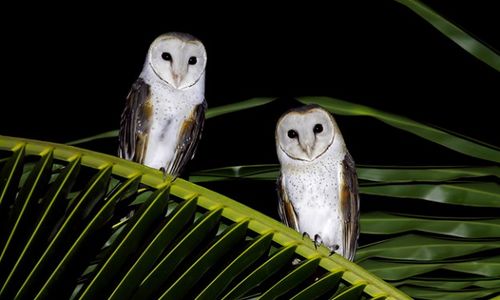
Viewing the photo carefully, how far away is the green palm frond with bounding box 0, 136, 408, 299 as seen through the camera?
1.18m

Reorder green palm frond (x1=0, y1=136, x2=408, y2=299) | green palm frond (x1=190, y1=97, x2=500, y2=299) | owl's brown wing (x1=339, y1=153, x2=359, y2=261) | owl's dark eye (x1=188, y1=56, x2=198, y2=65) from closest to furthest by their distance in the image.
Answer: green palm frond (x1=0, y1=136, x2=408, y2=299) → green palm frond (x1=190, y1=97, x2=500, y2=299) → owl's brown wing (x1=339, y1=153, x2=359, y2=261) → owl's dark eye (x1=188, y1=56, x2=198, y2=65)

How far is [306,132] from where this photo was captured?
303 cm

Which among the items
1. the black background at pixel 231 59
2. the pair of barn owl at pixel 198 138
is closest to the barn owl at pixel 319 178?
the pair of barn owl at pixel 198 138

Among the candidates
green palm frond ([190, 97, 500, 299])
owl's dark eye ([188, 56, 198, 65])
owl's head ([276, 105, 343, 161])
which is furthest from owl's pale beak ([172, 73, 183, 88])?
green palm frond ([190, 97, 500, 299])

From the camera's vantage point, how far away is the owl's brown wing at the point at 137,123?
9.91 feet

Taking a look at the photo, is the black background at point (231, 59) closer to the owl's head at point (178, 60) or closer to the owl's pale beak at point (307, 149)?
the owl's head at point (178, 60)

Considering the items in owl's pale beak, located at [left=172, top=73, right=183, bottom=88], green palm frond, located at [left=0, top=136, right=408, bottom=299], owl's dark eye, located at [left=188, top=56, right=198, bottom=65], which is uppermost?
owl's dark eye, located at [left=188, top=56, right=198, bottom=65]

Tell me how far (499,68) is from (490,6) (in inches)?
135

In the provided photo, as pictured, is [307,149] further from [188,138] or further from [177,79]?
[177,79]

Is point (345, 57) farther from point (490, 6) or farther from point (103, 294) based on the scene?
point (103, 294)

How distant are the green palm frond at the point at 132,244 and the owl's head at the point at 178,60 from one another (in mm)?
1582

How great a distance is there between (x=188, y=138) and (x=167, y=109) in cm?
15

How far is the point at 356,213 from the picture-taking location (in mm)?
2986

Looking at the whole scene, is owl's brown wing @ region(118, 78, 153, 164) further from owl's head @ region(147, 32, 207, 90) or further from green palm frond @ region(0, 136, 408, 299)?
green palm frond @ region(0, 136, 408, 299)
